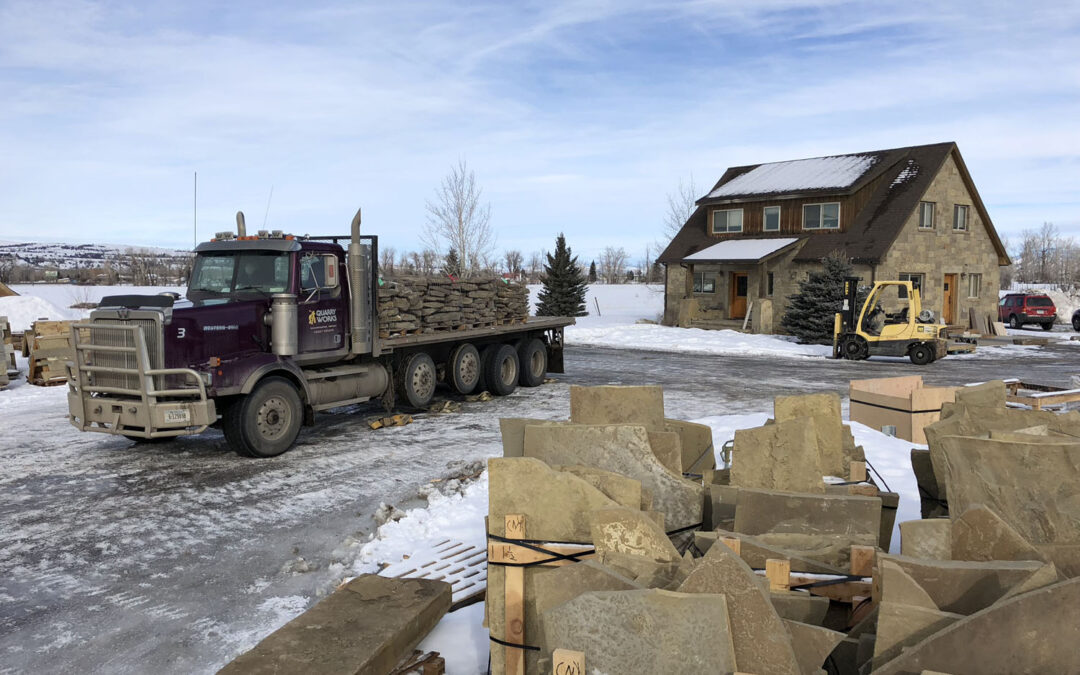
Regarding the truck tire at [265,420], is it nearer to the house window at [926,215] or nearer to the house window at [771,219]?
the house window at [771,219]

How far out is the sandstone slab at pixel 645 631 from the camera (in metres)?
3.25

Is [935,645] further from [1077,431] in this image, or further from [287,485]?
[287,485]

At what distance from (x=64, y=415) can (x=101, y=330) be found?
4455 millimetres

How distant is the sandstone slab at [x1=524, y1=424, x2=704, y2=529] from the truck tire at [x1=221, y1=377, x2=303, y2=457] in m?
5.75

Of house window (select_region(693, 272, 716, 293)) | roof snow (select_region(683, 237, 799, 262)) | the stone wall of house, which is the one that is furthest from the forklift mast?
house window (select_region(693, 272, 716, 293))

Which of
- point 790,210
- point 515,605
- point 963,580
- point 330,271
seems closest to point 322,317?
point 330,271

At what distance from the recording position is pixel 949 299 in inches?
1276

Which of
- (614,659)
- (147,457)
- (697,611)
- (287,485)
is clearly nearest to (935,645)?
(697,611)

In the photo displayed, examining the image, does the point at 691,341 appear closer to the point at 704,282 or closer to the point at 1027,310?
the point at 704,282

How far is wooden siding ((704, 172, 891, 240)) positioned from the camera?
31.1 meters

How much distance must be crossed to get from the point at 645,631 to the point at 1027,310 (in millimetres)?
37345

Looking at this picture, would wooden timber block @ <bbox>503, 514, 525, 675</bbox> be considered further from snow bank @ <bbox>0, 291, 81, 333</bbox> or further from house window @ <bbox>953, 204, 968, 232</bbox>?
house window @ <bbox>953, 204, 968, 232</bbox>

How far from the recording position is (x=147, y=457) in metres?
10.2

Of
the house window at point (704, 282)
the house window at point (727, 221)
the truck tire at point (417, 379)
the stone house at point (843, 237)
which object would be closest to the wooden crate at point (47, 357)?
the truck tire at point (417, 379)
